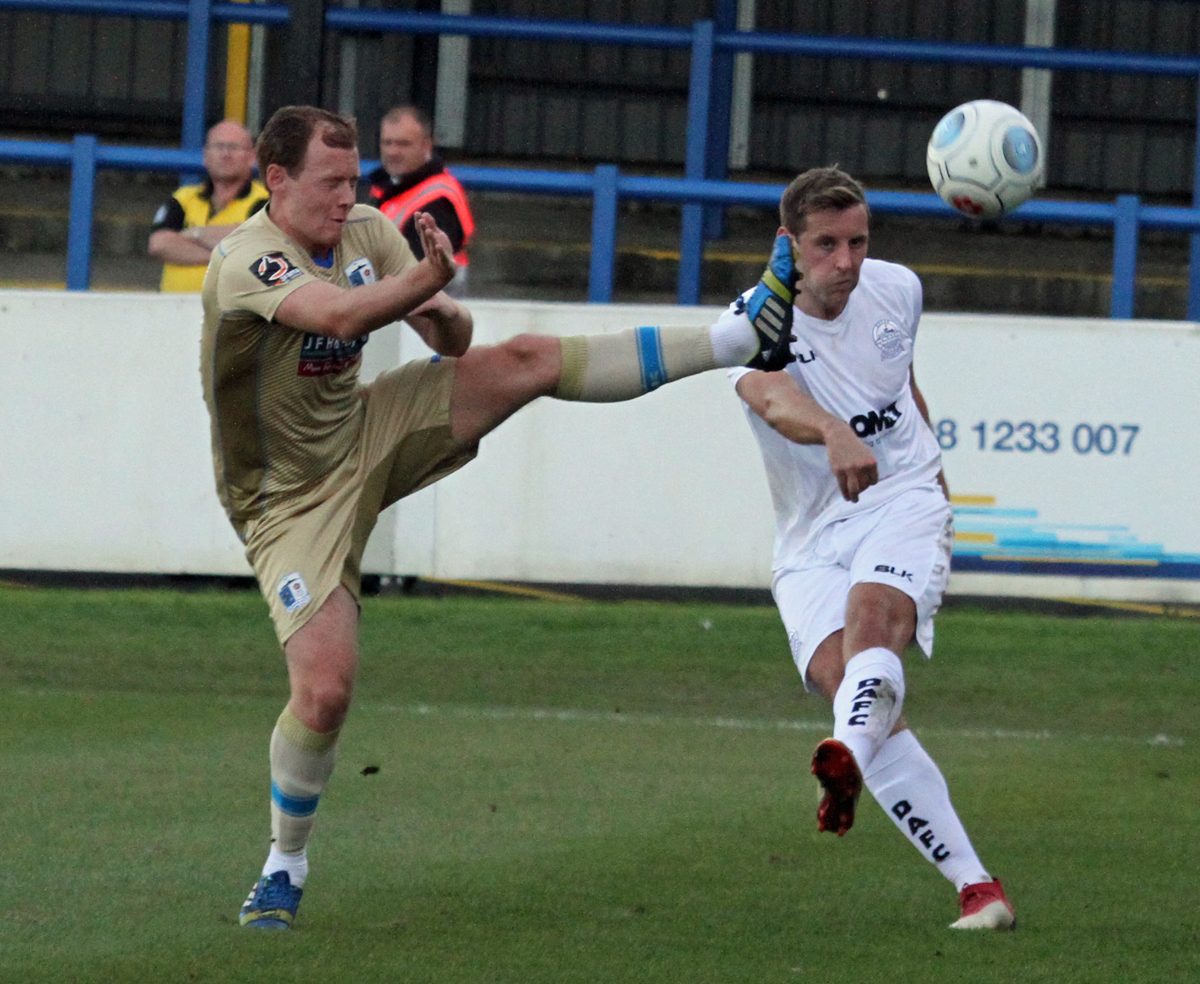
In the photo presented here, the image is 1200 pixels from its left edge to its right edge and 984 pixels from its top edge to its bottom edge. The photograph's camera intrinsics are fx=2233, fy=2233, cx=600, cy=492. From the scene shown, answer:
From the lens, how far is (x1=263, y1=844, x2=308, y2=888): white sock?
18.7 feet

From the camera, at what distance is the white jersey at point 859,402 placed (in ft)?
19.9

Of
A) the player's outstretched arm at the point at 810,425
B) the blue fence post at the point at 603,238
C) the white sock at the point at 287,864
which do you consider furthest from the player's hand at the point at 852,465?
the blue fence post at the point at 603,238

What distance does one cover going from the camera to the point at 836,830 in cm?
531

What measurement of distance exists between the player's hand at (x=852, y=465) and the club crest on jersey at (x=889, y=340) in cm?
62

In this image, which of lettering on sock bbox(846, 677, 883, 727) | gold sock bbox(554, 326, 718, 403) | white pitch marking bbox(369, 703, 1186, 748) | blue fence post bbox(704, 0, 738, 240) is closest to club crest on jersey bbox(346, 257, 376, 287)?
gold sock bbox(554, 326, 718, 403)

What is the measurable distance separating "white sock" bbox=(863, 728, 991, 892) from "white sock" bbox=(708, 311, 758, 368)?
1.08 m

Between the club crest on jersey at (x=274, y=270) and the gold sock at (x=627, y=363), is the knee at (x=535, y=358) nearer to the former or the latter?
the gold sock at (x=627, y=363)

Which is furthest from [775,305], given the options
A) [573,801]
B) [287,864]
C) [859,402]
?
[573,801]

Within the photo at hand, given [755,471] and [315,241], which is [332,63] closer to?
[755,471]

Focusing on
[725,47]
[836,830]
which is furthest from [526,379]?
[725,47]

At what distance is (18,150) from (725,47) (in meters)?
5.44

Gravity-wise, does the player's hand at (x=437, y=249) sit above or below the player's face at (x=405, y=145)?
below

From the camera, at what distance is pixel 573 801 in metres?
7.39

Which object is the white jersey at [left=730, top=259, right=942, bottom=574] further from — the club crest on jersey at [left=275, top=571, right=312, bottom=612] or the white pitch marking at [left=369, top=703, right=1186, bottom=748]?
the white pitch marking at [left=369, top=703, right=1186, bottom=748]
